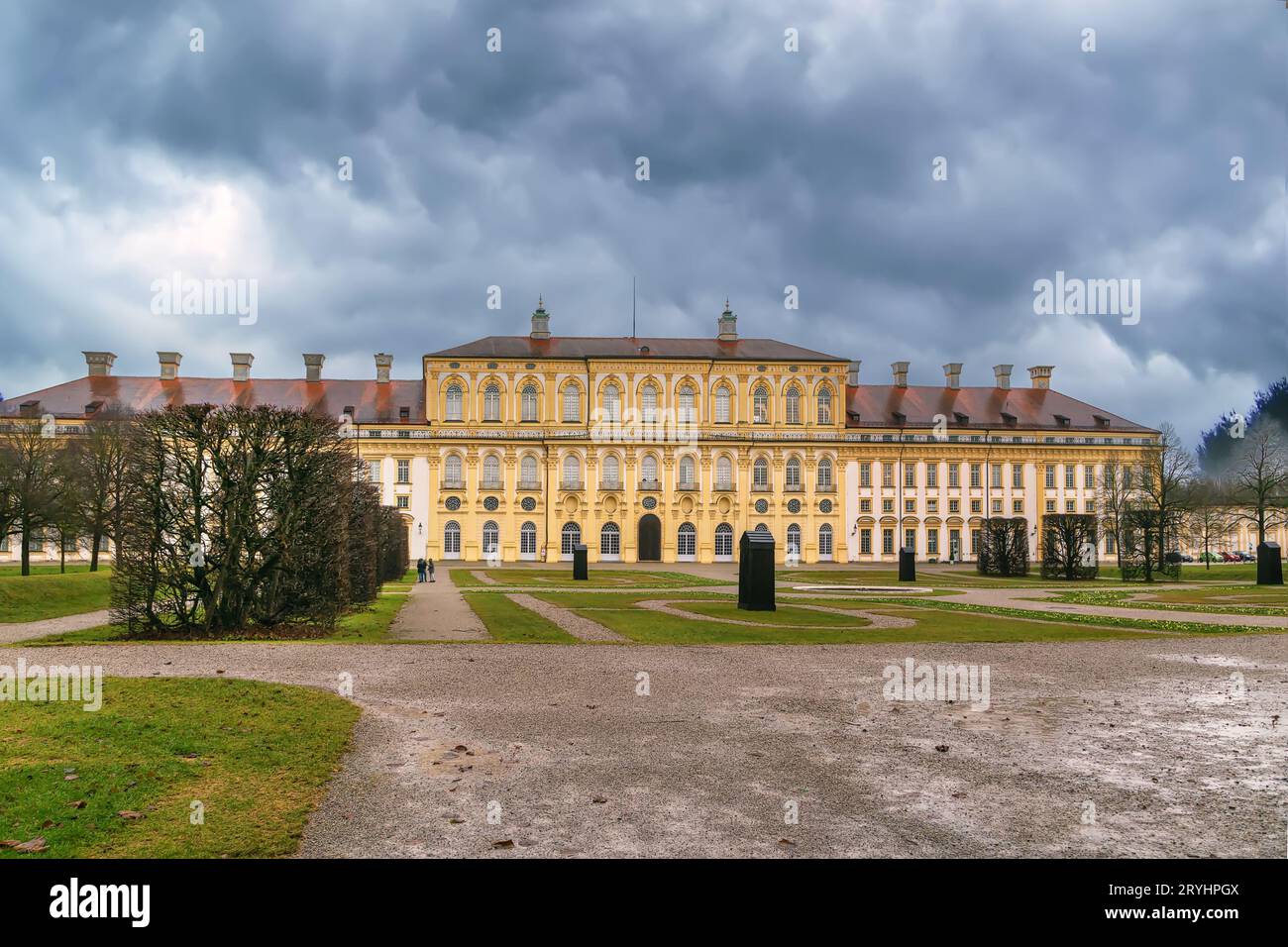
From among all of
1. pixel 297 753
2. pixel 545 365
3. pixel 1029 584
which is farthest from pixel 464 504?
pixel 297 753

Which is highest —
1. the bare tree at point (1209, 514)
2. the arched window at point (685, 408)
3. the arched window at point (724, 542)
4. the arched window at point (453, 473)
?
the arched window at point (685, 408)

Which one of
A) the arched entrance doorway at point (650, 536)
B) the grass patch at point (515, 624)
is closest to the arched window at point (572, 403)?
the arched entrance doorway at point (650, 536)

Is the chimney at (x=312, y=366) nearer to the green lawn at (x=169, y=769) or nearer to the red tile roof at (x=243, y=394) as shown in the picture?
the red tile roof at (x=243, y=394)

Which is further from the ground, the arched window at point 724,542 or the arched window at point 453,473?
the arched window at point 453,473

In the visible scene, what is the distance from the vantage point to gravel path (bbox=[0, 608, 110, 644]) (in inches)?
737

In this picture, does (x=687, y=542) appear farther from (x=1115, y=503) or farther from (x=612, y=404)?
(x=1115, y=503)

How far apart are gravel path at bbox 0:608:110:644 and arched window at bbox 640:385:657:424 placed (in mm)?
54803

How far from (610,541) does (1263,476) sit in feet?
157

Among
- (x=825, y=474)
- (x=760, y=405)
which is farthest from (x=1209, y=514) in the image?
(x=760, y=405)

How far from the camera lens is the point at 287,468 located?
64.7 feet

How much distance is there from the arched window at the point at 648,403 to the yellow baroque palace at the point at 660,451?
122 mm

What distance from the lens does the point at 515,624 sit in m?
20.8

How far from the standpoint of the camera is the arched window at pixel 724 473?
77000 mm
